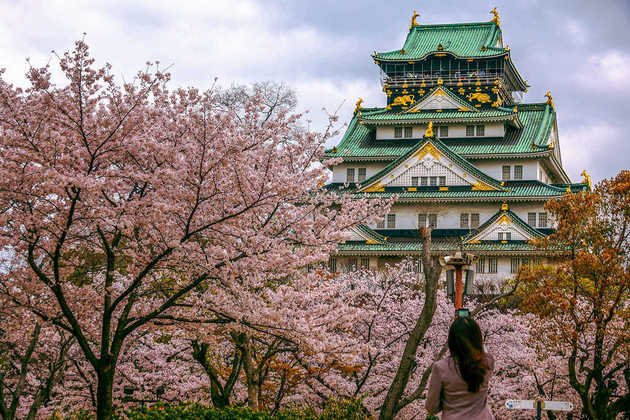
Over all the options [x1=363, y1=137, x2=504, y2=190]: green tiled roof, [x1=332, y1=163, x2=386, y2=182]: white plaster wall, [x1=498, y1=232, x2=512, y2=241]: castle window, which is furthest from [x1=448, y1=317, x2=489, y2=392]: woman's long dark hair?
[x1=332, y1=163, x2=386, y2=182]: white plaster wall

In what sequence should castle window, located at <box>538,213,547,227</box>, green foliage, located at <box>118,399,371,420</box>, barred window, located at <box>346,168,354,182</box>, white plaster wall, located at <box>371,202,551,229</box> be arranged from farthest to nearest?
barred window, located at <box>346,168,354,182</box>, white plaster wall, located at <box>371,202,551,229</box>, castle window, located at <box>538,213,547,227</box>, green foliage, located at <box>118,399,371,420</box>

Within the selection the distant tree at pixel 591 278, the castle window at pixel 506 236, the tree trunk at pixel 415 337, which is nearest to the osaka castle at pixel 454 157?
the castle window at pixel 506 236

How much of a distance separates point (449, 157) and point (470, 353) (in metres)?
44.2

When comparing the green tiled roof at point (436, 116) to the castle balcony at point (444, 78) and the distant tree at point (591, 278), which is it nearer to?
the castle balcony at point (444, 78)

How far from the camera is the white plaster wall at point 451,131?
172 feet

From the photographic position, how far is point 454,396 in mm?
5574

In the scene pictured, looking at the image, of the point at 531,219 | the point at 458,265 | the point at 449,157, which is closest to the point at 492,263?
the point at 531,219

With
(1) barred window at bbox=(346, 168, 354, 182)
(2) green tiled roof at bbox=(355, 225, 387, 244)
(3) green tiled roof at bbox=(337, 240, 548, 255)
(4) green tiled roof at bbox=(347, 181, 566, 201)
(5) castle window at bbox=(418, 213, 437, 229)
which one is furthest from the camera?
(1) barred window at bbox=(346, 168, 354, 182)

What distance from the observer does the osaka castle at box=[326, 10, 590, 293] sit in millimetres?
46406

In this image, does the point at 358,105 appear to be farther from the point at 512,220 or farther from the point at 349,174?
the point at 512,220

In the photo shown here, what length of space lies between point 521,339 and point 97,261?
50.5 ft

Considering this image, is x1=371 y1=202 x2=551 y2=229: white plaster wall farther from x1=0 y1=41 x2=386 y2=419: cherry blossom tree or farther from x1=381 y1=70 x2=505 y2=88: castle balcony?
x1=0 y1=41 x2=386 y2=419: cherry blossom tree

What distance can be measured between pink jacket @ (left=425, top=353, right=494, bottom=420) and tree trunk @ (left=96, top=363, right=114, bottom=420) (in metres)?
7.49

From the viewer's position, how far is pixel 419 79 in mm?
56375
